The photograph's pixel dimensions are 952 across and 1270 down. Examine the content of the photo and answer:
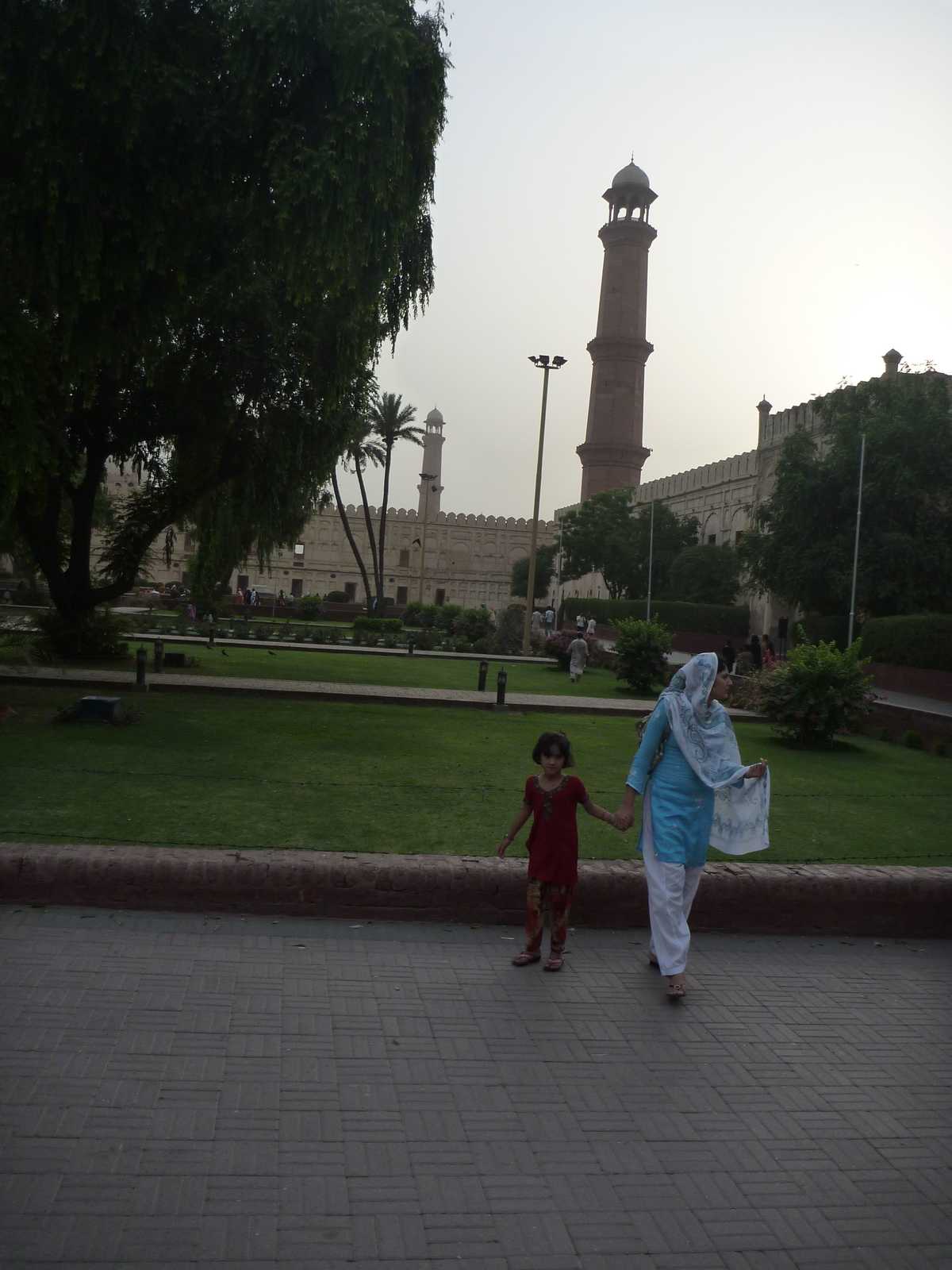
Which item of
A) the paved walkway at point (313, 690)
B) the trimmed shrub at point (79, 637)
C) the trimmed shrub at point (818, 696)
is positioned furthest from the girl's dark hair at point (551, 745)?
the trimmed shrub at point (79, 637)

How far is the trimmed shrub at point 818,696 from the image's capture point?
13805mm

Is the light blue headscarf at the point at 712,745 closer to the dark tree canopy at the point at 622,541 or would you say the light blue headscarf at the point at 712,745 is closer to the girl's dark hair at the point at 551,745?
the girl's dark hair at the point at 551,745

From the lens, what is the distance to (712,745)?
17.4 ft

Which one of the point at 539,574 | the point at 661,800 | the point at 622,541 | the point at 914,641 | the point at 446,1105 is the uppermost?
the point at 622,541

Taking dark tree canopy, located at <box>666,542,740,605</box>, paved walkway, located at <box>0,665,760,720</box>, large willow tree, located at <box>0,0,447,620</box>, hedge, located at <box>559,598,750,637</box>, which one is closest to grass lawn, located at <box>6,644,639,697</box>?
paved walkway, located at <box>0,665,760,720</box>

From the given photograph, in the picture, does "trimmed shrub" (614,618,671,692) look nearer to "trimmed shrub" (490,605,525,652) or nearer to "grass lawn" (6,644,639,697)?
"grass lawn" (6,644,639,697)

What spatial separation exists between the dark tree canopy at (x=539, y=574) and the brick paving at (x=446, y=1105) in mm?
60649

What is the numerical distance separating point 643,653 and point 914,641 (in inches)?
258

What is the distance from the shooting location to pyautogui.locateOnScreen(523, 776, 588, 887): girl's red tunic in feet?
17.3

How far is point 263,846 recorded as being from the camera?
654cm

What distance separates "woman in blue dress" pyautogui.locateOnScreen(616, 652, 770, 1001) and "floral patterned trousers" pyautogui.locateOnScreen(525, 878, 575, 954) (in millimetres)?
390

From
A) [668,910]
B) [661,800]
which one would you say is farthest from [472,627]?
[668,910]

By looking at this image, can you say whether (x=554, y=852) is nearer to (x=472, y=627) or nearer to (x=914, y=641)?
(x=914, y=641)

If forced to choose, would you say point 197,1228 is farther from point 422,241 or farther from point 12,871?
point 422,241
